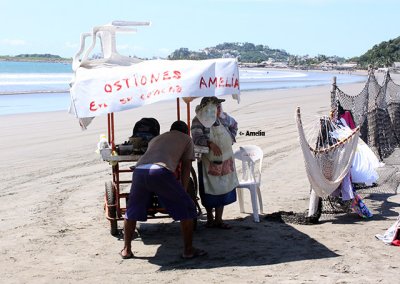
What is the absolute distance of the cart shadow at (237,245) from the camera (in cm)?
683

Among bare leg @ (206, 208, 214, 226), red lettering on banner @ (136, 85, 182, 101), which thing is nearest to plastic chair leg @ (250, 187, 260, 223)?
bare leg @ (206, 208, 214, 226)

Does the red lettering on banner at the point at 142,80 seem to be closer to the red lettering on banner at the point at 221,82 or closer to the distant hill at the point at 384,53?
the red lettering on banner at the point at 221,82

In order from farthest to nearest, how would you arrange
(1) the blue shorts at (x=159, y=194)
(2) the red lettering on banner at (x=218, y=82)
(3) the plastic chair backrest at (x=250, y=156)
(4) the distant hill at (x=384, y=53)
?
1. (4) the distant hill at (x=384, y=53)
2. (3) the plastic chair backrest at (x=250, y=156)
3. (2) the red lettering on banner at (x=218, y=82)
4. (1) the blue shorts at (x=159, y=194)

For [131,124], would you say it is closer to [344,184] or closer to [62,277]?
[344,184]

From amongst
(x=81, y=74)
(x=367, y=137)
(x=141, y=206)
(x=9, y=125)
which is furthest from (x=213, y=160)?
(x=9, y=125)

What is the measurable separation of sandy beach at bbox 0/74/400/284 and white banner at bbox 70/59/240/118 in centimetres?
166

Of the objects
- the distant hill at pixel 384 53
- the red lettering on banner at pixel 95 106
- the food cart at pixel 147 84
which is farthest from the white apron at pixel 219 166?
the distant hill at pixel 384 53

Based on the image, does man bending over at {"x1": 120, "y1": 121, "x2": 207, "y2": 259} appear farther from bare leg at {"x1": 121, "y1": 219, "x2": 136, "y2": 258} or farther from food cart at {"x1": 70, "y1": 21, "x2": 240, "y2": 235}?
food cart at {"x1": 70, "y1": 21, "x2": 240, "y2": 235}

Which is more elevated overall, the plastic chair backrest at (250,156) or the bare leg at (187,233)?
the plastic chair backrest at (250,156)

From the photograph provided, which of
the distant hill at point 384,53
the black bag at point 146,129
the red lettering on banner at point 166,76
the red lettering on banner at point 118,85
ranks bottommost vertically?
the distant hill at point 384,53

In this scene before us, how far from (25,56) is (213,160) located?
195 meters

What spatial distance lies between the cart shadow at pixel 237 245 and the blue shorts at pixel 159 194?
1.73ft

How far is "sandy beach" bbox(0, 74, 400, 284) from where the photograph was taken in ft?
21.0

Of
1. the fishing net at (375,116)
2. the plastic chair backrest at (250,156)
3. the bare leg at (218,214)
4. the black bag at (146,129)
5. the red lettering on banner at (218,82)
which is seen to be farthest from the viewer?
the fishing net at (375,116)
